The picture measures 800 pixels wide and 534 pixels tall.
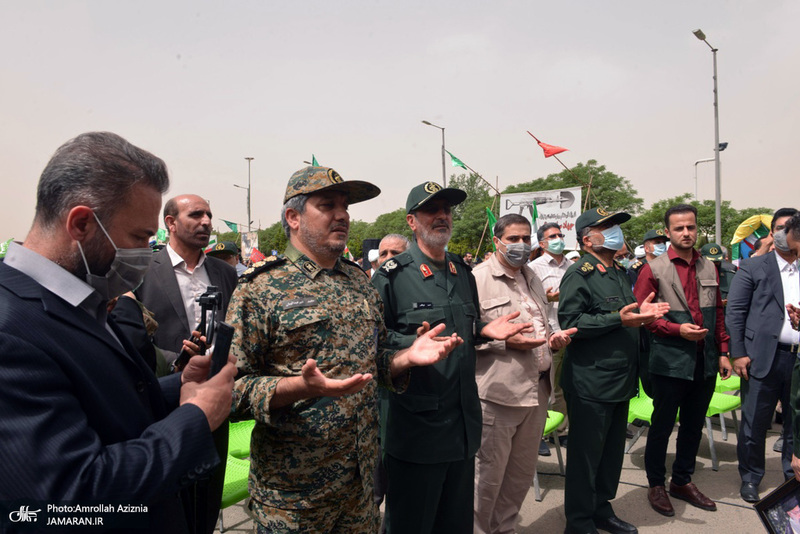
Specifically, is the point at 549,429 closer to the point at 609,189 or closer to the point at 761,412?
the point at 761,412

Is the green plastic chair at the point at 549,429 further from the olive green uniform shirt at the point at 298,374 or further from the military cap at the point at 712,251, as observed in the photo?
the military cap at the point at 712,251

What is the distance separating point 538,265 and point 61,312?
17.0ft

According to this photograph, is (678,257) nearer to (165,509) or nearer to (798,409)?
(798,409)

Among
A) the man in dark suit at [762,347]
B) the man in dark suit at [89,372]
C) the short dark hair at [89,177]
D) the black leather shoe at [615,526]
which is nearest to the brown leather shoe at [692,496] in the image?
the man in dark suit at [762,347]

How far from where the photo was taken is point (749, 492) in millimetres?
4004

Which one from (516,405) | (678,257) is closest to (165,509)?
(516,405)

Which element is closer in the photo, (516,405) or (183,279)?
(516,405)

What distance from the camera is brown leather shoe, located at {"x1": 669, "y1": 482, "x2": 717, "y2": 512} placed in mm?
3872

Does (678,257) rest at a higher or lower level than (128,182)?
lower

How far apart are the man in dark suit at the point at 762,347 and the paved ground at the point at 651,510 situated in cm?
30

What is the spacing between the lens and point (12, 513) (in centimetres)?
103

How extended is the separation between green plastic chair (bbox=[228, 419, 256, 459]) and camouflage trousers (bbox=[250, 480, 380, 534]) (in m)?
1.50

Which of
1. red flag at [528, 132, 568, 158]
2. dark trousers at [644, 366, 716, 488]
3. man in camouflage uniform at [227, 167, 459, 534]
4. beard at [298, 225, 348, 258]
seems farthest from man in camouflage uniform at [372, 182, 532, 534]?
red flag at [528, 132, 568, 158]

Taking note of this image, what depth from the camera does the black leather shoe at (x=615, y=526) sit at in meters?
3.45
